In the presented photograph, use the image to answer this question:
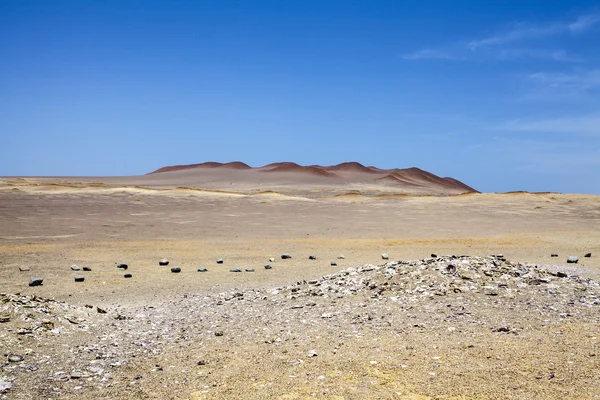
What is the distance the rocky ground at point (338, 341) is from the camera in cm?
538

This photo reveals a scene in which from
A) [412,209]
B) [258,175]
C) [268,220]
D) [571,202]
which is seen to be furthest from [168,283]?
[258,175]

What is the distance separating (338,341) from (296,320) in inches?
52.5

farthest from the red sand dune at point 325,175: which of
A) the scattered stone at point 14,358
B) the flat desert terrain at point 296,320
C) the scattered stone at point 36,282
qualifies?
the scattered stone at point 14,358

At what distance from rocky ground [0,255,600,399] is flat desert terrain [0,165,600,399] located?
29mm

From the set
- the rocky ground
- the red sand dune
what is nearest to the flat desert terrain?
the rocky ground

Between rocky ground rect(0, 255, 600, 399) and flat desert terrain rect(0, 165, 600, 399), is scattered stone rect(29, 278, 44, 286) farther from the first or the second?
rocky ground rect(0, 255, 600, 399)

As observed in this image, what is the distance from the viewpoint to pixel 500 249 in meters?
17.9

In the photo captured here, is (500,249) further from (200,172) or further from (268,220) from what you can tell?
(200,172)

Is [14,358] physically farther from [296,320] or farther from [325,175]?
[325,175]

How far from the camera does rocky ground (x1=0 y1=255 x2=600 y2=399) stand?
5383 millimetres

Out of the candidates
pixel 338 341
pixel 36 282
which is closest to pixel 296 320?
pixel 338 341

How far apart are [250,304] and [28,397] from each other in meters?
4.61

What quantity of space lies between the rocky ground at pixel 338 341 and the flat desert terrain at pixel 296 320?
29 millimetres

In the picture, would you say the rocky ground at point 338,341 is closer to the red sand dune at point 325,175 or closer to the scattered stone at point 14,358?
the scattered stone at point 14,358
